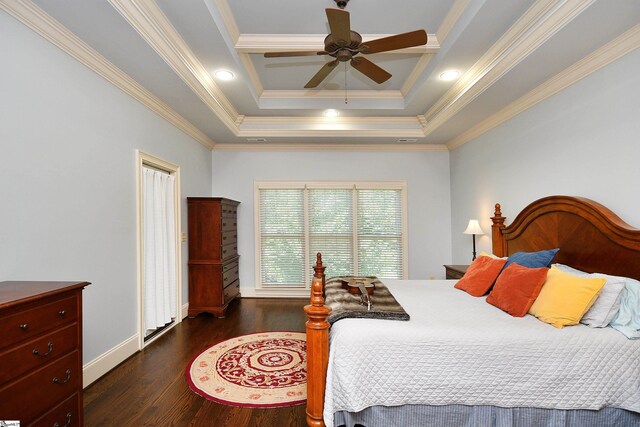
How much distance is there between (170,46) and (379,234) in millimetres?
4092

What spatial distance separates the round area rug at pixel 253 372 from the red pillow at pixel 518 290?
64.9 inches

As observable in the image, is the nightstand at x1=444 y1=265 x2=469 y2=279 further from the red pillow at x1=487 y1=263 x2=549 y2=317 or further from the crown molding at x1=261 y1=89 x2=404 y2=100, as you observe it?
the crown molding at x1=261 y1=89 x2=404 y2=100

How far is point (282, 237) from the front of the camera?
5.57 m

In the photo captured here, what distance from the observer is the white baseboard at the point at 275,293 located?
18.0 feet

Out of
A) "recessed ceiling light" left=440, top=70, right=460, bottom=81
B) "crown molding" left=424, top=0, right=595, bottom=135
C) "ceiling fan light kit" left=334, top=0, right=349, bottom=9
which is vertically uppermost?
"ceiling fan light kit" left=334, top=0, right=349, bottom=9

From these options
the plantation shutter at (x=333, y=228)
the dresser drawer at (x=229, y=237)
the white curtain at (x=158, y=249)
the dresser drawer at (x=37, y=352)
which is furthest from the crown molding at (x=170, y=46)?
the plantation shutter at (x=333, y=228)

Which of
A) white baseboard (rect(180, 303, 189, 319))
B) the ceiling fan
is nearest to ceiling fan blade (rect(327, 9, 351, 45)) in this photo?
the ceiling fan

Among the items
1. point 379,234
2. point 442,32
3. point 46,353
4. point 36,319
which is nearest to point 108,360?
point 46,353

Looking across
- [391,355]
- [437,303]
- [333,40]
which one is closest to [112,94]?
[333,40]

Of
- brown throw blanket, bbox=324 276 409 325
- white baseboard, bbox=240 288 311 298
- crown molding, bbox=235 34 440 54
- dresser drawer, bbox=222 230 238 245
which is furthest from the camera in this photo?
white baseboard, bbox=240 288 311 298

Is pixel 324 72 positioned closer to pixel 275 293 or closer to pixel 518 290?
pixel 518 290

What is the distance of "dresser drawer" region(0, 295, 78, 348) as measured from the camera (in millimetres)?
1415

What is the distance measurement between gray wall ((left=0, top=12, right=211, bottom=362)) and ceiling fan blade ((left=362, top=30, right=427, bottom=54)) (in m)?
2.26

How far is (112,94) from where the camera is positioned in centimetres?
288
